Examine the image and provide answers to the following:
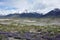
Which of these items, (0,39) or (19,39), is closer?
(0,39)

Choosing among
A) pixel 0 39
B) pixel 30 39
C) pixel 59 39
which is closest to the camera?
pixel 0 39

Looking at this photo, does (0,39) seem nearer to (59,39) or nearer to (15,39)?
(15,39)

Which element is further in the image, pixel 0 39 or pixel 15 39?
pixel 15 39

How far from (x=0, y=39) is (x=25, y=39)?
11.1 metres

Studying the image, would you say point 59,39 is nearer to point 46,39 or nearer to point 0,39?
point 46,39

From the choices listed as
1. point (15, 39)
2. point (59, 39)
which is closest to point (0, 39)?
point (15, 39)

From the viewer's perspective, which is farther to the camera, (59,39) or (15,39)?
(15,39)

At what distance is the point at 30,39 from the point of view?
67.6 metres

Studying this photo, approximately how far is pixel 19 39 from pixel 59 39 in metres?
11.5

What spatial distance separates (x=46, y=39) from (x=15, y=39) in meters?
8.73

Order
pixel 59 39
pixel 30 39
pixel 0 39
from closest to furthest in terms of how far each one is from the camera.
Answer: pixel 0 39 < pixel 59 39 < pixel 30 39

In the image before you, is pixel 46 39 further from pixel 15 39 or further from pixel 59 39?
pixel 15 39

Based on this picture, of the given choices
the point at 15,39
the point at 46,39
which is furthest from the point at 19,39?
the point at 46,39

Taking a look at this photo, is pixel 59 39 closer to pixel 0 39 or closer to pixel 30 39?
pixel 30 39
